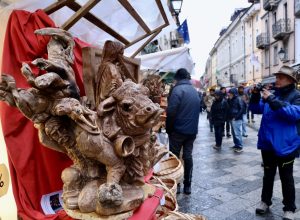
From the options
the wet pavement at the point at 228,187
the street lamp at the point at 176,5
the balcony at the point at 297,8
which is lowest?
the wet pavement at the point at 228,187

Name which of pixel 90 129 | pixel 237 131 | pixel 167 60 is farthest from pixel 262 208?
pixel 237 131

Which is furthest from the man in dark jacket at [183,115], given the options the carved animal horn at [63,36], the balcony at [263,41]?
the balcony at [263,41]

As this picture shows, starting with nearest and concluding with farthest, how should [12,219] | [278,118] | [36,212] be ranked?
[36,212]
[12,219]
[278,118]

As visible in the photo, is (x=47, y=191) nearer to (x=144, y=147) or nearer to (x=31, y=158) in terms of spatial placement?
(x=31, y=158)

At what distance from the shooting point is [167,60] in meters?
6.13

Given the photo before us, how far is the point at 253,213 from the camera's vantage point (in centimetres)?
441

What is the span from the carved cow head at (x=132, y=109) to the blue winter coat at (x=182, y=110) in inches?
135

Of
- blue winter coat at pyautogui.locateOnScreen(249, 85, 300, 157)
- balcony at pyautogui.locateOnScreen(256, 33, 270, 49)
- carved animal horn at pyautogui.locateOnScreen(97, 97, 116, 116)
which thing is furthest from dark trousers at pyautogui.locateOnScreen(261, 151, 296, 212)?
balcony at pyautogui.locateOnScreen(256, 33, 270, 49)

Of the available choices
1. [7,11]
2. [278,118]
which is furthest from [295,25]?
[7,11]

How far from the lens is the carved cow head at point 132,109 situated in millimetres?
1482

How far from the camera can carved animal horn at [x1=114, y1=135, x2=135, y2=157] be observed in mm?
1483

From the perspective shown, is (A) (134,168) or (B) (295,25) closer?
(A) (134,168)

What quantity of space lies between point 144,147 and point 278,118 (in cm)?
274

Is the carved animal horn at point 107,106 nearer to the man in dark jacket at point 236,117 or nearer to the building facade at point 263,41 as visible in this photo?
the man in dark jacket at point 236,117
